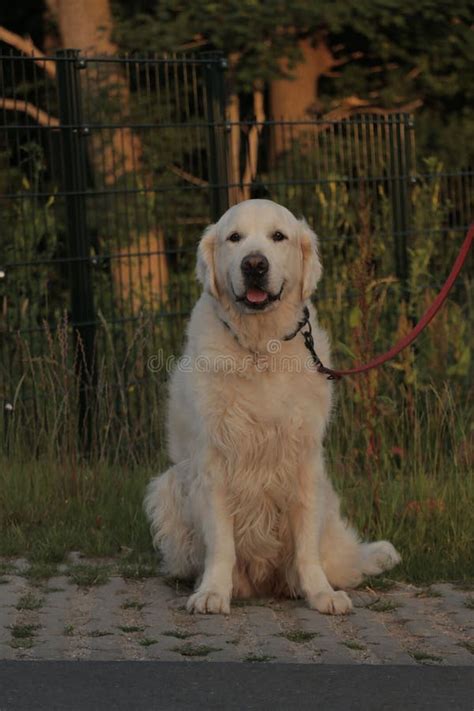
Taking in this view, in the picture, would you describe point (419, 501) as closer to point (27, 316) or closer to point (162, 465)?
point (162, 465)

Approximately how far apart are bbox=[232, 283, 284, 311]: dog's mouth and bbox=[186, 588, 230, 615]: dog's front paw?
1147 millimetres

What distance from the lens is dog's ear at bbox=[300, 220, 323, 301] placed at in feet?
18.2

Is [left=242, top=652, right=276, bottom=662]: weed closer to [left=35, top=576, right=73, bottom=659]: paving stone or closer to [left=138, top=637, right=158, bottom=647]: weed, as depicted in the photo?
[left=138, top=637, right=158, bottom=647]: weed

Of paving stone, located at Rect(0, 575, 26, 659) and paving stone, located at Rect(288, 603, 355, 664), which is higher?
paving stone, located at Rect(0, 575, 26, 659)

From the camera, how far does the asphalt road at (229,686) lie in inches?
158

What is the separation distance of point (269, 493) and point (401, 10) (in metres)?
10.3

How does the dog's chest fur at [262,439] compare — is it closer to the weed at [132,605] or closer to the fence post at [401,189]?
the weed at [132,605]

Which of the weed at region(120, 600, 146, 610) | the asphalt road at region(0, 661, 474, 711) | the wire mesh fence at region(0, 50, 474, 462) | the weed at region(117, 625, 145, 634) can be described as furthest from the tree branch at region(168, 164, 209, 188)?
the asphalt road at region(0, 661, 474, 711)

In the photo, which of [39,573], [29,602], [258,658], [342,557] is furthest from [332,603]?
[39,573]

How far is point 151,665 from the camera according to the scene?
442 centimetres

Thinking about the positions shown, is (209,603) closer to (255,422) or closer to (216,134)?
(255,422)

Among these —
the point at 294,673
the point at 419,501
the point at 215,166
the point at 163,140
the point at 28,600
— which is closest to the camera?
the point at 294,673

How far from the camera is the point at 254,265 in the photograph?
5230 mm

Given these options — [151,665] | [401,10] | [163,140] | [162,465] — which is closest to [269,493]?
[151,665]
